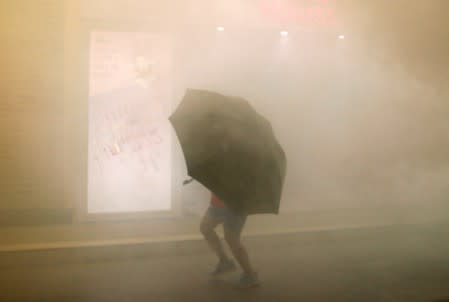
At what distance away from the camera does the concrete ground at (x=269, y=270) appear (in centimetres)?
85

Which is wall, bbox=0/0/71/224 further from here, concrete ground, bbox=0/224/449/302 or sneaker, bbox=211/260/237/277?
sneaker, bbox=211/260/237/277

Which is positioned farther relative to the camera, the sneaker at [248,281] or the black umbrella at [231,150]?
the sneaker at [248,281]

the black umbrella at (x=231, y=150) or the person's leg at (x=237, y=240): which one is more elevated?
the black umbrella at (x=231, y=150)

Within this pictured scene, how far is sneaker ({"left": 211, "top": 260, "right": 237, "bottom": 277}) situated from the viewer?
2.96 ft

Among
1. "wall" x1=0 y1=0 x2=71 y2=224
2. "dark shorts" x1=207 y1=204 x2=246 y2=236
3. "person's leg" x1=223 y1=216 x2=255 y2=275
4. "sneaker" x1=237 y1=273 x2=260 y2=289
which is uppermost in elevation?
"wall" x1=0 y1=0 x2=71 y2=224

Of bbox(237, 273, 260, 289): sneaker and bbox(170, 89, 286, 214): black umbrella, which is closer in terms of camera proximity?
bbox(170, 89, 286, 214): black umbrella

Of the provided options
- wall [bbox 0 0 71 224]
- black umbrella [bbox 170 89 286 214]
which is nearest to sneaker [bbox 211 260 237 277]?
black umbrella [bbox 170 89 286 214]

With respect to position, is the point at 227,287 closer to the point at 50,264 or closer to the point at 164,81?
the point at 50,264

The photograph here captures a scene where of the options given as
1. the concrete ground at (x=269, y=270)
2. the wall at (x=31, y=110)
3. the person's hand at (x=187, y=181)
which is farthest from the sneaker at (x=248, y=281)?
the wall at (x=31, y=110)

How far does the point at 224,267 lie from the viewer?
91 cm

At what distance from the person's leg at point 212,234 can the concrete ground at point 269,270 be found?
23mm

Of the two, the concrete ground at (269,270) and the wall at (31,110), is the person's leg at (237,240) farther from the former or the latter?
the wall at (31,110)

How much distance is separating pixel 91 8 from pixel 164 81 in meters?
0.20

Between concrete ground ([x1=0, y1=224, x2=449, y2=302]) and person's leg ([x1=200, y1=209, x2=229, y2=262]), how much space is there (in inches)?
0.9
